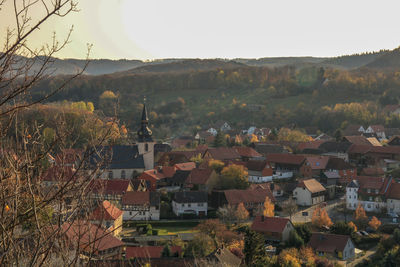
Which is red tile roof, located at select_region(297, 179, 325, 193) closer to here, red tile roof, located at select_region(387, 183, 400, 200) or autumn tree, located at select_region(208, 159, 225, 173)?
red tile roof, located at select_region(387, 183, 400, 200)

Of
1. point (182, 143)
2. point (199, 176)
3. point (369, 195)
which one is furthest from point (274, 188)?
point (182, 143)

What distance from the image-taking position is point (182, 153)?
40.9 metres

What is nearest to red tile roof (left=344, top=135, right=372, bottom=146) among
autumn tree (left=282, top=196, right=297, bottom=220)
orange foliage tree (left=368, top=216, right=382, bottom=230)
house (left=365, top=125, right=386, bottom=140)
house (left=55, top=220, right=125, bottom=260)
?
house (left=365, top=125, right=386, bottom=140)

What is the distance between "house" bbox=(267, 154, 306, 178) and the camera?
1481 inches

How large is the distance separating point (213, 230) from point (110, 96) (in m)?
61.9

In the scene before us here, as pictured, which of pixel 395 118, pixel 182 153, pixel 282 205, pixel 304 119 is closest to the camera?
pixel 282 205

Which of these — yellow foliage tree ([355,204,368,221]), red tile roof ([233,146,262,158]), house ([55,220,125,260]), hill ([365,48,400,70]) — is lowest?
yellow foliage tree ([355,204,368,221])

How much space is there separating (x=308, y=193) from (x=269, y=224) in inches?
287

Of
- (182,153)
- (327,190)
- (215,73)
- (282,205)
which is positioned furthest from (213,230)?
(215,73)

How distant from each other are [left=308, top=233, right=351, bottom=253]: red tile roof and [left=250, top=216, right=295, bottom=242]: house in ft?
4.15

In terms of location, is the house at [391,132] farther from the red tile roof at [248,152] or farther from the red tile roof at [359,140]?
the red tile roof at [248,152]

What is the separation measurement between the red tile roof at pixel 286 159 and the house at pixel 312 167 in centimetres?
44

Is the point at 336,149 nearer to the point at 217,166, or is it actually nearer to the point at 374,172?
the point at 374,172

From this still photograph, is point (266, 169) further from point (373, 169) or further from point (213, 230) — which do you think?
point (213, 230)
